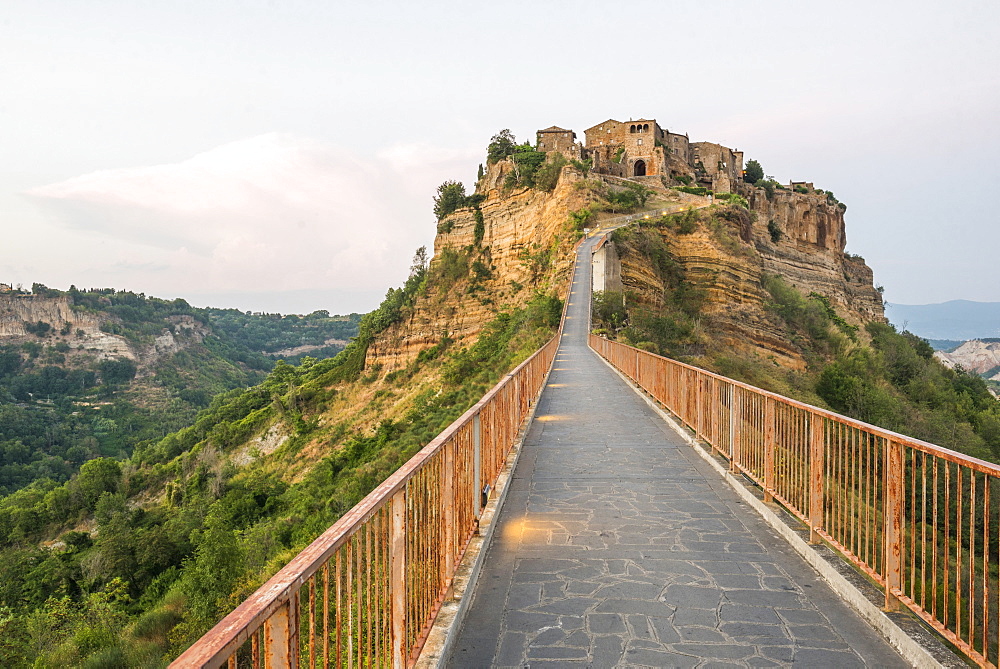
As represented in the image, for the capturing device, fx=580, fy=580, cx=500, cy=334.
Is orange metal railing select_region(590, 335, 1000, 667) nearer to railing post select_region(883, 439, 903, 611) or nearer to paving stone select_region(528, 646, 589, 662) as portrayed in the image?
railing post select_region(883, 439, 903, 611)

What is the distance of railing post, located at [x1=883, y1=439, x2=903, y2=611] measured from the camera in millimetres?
3766

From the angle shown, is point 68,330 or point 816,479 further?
point 68,330

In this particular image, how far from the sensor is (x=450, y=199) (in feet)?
208

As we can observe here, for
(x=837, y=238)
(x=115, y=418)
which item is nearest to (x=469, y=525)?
(x=837, y=238)

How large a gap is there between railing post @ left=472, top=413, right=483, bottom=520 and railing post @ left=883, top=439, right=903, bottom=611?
3182mm

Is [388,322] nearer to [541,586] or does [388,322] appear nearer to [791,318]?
[791,318]

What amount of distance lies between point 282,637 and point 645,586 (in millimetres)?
3445

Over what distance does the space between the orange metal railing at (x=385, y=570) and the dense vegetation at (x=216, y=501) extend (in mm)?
9144

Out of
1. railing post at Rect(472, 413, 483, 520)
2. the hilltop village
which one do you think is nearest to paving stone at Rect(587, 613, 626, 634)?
railing post at Rect(472, 413, 483, 520)

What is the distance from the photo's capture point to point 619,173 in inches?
2552

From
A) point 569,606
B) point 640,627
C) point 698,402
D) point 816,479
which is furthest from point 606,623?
point 698,402

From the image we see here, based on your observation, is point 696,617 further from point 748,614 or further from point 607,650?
point 607,650

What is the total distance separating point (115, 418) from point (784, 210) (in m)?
114

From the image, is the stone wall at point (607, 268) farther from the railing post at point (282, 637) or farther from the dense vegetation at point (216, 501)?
the railing post at point (282, 637)
